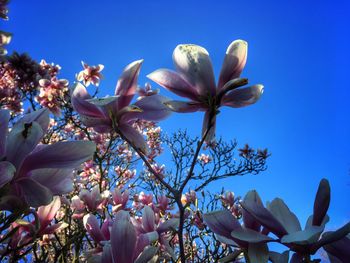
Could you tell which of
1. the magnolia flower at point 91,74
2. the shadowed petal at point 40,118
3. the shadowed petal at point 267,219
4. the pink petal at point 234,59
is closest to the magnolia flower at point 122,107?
the pink petal at point 234,59

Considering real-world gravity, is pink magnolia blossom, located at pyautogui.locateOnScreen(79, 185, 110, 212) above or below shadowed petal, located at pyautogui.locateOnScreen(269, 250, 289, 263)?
above

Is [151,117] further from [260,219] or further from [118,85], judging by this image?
[260,219]

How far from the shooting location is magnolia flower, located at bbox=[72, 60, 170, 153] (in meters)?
1.24

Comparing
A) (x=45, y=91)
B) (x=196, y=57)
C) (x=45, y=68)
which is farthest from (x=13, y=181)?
(x=45, y=68)

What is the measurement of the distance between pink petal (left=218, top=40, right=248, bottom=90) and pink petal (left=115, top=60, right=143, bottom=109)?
0.34 meters

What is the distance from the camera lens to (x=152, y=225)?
61.2 inches

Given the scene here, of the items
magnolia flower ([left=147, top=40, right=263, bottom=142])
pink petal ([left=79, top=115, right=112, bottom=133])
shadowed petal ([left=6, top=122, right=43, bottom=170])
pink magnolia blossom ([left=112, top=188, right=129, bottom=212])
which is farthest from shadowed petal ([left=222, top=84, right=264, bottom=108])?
pink magnolia blossom ([left=112, top=188, right=129, bottom=212])

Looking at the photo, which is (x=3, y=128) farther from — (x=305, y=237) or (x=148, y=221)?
(x=148, y=221)

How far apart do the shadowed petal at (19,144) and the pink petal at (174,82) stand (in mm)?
558

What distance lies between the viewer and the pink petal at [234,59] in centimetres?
112

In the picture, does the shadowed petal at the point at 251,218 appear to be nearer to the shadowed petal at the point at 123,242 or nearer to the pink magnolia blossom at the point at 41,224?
the shadowed petal at the point at 123,242

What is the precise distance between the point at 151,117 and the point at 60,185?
0.53 m

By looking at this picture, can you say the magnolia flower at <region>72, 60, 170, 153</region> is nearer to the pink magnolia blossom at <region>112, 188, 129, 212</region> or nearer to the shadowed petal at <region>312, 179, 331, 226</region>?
the shadowed petal at <region>312, 179, 331, 226</region>

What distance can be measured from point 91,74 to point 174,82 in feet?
10.7
